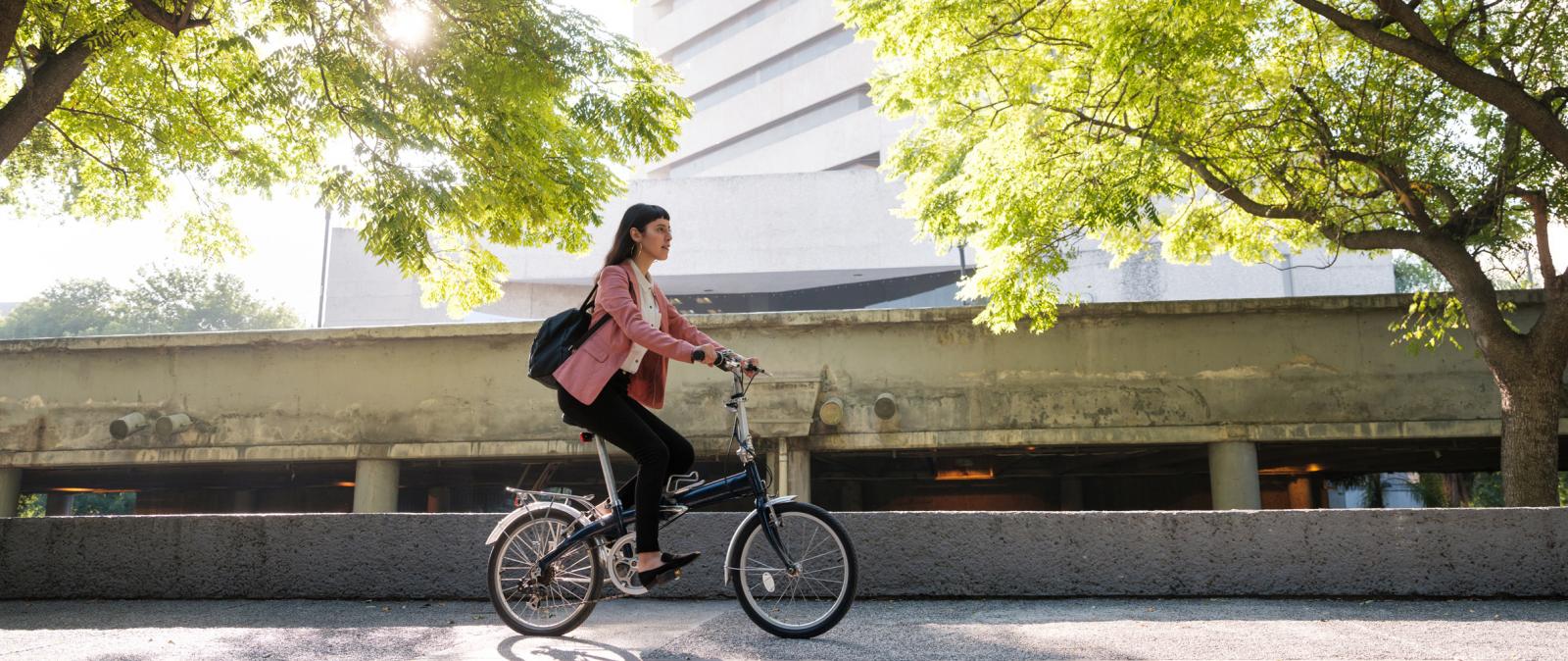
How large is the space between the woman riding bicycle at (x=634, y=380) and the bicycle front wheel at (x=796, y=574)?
0.89 feet

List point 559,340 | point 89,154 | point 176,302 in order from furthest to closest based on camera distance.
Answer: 1. point 176,302
2. point 89,154
3. point 559,340

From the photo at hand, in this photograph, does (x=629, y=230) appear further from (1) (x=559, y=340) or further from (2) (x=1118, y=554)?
(2) (x=1118, y=554)

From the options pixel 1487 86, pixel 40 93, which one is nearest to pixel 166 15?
pixel 40 93

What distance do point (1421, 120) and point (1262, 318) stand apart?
444 centimetres

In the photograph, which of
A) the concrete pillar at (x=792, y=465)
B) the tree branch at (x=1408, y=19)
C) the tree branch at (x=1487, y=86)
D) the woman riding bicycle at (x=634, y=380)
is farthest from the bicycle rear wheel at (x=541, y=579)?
the concrete pillar at (x=792, y=465)

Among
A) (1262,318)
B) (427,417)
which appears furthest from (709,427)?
(1262,318)

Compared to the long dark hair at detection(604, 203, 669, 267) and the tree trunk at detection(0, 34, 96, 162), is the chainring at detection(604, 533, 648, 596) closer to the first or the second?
the long dark hair at detection(604, 203, 669, 267)

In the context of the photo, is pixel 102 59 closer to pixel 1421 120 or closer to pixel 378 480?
pixel 378 480

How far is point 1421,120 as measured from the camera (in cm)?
1229

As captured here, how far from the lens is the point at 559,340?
455 centimetres

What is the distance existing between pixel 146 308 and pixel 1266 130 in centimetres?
6311

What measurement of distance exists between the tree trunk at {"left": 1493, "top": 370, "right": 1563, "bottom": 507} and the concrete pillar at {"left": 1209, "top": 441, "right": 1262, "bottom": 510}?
17.1ft

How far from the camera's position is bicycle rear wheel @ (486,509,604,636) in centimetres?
468

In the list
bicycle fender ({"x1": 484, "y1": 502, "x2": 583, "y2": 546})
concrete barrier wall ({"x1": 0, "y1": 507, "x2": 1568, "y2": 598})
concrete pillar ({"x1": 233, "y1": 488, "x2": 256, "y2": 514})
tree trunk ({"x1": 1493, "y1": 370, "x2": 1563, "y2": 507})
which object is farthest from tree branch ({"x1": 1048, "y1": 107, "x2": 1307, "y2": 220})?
concrete pillar ({"x1": 233, "y1": 488, "x2": 256, "y2": 514})
